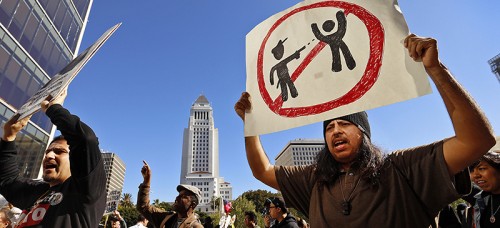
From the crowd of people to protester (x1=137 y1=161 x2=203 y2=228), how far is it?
5.89 ft

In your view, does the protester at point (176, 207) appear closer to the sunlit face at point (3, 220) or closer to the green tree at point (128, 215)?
the sunlit face at point (3, 220)

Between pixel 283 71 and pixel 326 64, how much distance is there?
Answer: 0.94 ft

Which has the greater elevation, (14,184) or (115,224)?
(14,184)

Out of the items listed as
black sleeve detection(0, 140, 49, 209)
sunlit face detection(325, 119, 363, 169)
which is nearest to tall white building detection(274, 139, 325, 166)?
black sleeve detection(0, 140, 49, 209)

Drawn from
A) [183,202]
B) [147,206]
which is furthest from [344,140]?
[147,206]

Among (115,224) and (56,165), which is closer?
(56,165)

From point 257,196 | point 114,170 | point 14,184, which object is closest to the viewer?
point 14,184

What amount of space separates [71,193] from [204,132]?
5101 inches

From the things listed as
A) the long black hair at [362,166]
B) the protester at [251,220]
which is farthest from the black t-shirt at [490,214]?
the protester at [251,220]

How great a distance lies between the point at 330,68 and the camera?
1.43 m

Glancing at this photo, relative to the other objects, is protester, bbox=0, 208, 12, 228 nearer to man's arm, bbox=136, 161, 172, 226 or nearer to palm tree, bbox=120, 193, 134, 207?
man's arm, bbox=136, 161, 172, 226

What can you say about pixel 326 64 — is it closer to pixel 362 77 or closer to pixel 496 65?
pixel 362 77

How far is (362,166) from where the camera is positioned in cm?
138

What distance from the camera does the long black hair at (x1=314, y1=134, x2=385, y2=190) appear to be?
132 cm
